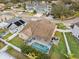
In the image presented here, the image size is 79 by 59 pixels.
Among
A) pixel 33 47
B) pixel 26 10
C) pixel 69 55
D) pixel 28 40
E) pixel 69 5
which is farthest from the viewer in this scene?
pixel 69 5

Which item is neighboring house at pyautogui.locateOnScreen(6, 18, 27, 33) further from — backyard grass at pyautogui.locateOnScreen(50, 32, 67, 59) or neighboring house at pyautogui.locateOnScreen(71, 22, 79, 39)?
neighboring house at pyautogui.locateOnScreen(71, 22, 79, 39)

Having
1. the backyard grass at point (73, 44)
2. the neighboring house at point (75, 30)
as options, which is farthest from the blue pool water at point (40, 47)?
the neighboring house at point (75, 30)

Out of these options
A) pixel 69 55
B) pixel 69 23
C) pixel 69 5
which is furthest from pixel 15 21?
pixel 69 5

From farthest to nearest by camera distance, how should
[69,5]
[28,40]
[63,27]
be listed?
[69,5], [63,27], [28,40]

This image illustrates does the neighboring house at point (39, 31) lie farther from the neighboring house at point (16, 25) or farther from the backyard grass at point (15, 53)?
the backyard grass at point (15, 53)

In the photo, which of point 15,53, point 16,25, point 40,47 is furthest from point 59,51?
point 16,25

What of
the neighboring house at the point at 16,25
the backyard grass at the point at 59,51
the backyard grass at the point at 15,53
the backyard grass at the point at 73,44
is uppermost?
the neighboring house at the point at 16,25

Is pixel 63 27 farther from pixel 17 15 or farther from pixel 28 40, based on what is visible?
pixel 17 15
